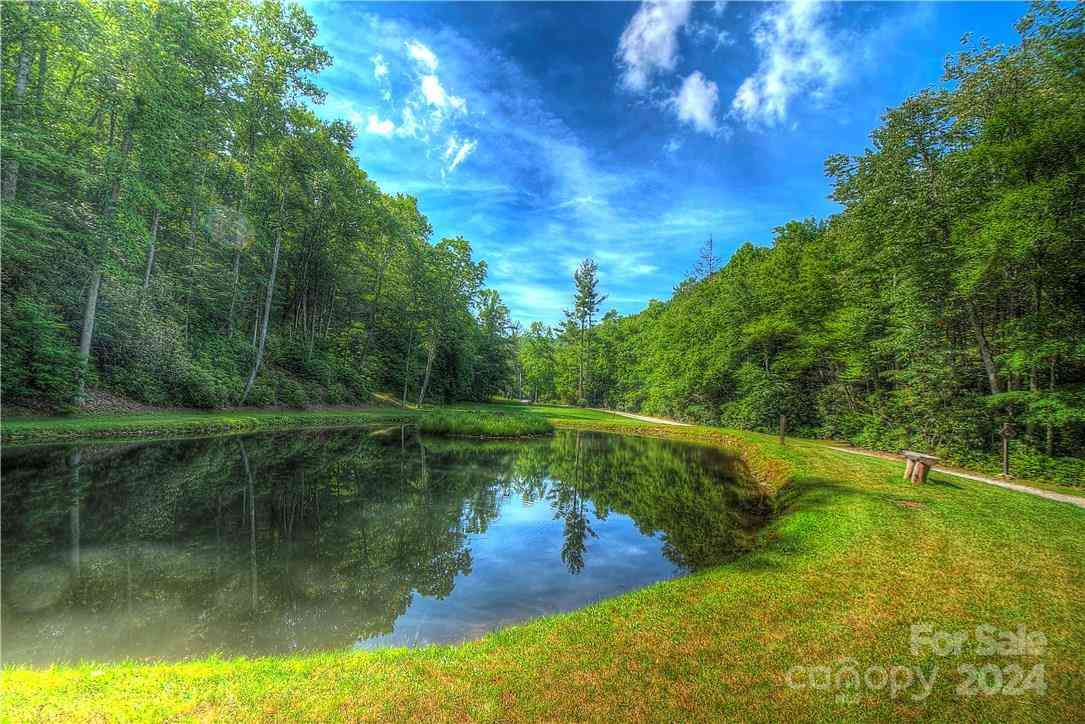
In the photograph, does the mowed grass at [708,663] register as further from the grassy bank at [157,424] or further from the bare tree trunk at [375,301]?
the bare tree trunk at [375,301]

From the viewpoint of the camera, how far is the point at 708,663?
353 centimetres

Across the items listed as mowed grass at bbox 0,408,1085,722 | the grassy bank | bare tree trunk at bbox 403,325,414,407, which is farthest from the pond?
bare tree trunk at bbox 403,325,414,407

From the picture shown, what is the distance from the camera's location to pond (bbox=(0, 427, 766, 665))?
15.5ft

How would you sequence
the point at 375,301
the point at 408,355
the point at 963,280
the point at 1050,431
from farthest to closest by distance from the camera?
the point at 408,355 → the point at 375,301 → the point at 963,280 → the point at 1050,431

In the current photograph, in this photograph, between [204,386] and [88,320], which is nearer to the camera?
[88,320]

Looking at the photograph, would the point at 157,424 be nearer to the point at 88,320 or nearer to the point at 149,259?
the point at 88,320

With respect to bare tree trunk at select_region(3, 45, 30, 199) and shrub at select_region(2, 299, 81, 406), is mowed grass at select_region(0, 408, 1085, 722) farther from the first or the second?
bare tree trunk at select_region(3, 45, 30, 199)

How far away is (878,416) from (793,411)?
595cm

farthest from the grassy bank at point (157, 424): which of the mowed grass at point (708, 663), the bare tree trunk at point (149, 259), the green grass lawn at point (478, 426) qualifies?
the mowed grass at point (708, 663)

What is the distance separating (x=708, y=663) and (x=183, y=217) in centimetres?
3401

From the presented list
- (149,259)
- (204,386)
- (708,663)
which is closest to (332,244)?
(149,259)

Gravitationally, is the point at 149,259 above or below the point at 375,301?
below

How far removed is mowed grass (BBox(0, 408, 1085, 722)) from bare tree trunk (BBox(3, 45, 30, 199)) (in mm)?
20315

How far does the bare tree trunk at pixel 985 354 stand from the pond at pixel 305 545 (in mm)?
9325
